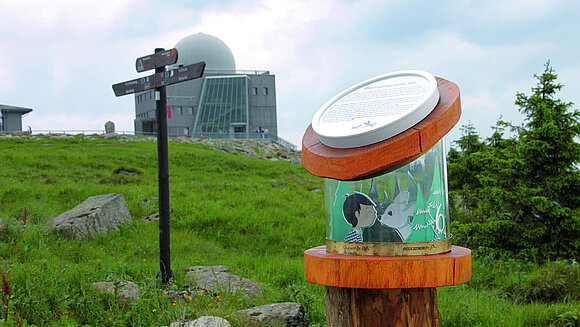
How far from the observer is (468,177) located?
11.9m

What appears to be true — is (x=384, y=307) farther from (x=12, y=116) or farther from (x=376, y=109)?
(x=12, y=116)

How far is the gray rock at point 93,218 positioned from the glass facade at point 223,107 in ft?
114

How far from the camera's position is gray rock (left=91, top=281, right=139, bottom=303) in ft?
16.4

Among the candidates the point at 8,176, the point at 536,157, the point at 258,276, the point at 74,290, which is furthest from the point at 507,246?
the point at 8,176

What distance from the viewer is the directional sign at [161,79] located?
6.45 meters

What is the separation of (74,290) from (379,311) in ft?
11.9

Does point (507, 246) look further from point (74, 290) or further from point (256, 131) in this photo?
point (256, 131)

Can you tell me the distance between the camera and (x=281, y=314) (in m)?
4.75

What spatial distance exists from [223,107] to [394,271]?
44610 millimetres

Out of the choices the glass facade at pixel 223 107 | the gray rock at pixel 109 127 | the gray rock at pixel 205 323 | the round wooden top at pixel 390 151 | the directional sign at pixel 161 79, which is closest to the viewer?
the round wooden top at pixel 390 151

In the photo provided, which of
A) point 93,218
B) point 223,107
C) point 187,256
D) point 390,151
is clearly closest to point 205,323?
point 390,151

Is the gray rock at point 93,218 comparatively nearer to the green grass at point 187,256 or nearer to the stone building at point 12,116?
the green grass at point 187,256

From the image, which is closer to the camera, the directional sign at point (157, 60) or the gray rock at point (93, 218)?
the directional sign at point (157, 60)

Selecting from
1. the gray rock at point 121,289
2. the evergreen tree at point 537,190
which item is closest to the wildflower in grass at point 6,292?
the gray rock at point 121,289
